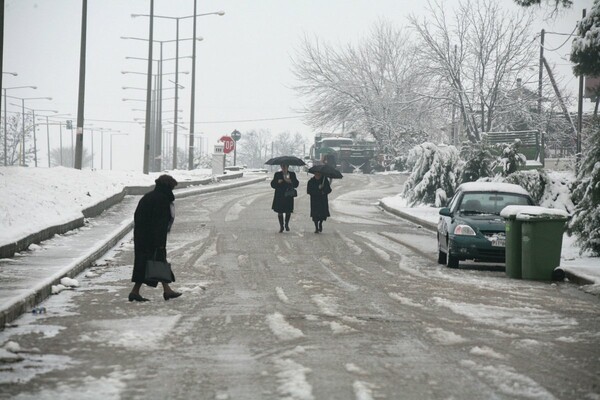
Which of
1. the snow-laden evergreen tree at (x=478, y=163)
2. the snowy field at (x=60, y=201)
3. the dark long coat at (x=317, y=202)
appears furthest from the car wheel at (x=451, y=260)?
the snow-laden evergreen tree at (x=478, y=163)

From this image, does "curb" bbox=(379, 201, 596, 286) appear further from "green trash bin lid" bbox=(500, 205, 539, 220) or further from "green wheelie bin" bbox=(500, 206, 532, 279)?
"green trash bin lid" bbox=(500, 205, 539, 220)

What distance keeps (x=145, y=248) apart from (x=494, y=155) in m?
21.7

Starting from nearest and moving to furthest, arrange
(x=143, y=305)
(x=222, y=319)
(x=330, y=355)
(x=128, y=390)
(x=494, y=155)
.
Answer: (x=128, y=390), (x=330, y=355), (x=222, y=319), (x=143, y=305), (x=494, y=155)

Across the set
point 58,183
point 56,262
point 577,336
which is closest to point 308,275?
point 56,262

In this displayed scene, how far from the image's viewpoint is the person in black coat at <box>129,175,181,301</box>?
1320cm

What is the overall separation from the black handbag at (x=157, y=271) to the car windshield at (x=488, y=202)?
8.08 m

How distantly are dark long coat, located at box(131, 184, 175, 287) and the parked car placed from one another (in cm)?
681

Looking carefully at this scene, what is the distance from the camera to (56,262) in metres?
16.4

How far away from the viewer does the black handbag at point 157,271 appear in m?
13.1

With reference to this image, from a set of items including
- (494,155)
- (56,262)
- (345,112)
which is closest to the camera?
(56,262)

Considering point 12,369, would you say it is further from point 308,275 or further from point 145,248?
point 308,275

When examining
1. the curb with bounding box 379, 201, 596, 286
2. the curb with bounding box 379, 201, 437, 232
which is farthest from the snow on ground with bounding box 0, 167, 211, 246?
the curb with bounding box 379, 201, 437, 232

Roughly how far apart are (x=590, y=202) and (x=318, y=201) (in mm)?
8952

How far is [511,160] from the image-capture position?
2902cm
